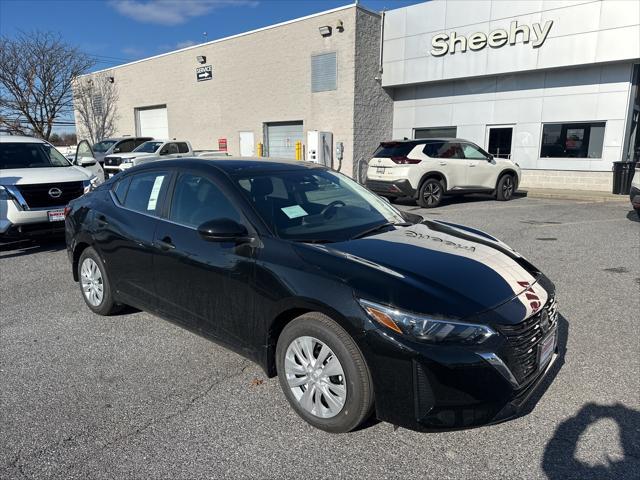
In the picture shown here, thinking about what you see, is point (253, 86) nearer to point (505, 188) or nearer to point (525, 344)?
point (505, 188)

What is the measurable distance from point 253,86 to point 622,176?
1570cm

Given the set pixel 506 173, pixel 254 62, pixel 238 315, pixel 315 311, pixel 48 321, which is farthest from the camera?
pixel 254 62

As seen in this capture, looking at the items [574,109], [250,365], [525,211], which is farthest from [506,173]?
[250,365]

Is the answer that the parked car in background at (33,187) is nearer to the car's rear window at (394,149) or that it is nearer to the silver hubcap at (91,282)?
the silver hubcap at (91,282)

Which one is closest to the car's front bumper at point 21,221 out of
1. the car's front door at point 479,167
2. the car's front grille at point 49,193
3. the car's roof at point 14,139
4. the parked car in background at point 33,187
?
the parked car in background at point 33,187

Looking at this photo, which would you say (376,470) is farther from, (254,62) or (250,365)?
(254,62)

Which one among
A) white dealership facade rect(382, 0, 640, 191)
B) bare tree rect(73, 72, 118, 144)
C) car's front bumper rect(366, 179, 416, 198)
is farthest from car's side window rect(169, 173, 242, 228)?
bare tree rect(73, 72, 118, 144)

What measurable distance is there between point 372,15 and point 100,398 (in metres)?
19.1

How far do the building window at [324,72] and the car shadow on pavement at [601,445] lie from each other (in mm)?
17920

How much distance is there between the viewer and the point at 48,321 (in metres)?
4.43

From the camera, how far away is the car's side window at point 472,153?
1274 cm

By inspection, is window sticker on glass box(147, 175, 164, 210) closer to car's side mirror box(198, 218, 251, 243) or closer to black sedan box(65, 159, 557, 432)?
black sedan box(65, 159, 557, 432)

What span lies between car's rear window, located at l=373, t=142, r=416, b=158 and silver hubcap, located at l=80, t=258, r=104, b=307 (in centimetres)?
875

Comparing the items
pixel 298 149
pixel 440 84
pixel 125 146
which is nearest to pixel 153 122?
pixel 125 146
